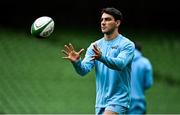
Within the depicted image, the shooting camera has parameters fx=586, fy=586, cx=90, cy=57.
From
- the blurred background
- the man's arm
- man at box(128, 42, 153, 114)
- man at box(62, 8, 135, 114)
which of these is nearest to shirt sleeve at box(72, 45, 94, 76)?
man at box(62, 8, 135, 114)

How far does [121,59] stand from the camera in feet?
24.7

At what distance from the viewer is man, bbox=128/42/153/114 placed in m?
10.5

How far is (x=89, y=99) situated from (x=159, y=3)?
10.2 feet

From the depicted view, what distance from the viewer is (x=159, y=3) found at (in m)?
15.0

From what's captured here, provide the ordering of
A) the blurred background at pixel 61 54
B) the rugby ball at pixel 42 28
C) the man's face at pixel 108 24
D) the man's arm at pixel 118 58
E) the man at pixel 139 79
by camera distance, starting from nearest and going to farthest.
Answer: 1. the man's arm at pixel 118 58
2. the man's face at pixel 108 24
3. the rugby ball at pixel 42 28
4. the man at pixel 139 79
5. the blurred background at pixel 61 54

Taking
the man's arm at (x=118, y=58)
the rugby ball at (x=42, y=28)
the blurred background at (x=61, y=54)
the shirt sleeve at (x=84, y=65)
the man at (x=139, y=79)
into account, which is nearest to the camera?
the man's arm at (x=118, y=58)

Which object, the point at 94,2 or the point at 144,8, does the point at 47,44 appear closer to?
the point at 94,2

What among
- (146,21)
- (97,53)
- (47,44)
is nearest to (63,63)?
(47,44)

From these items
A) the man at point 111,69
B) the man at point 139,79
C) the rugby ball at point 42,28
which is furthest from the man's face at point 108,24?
the man at point 139,79

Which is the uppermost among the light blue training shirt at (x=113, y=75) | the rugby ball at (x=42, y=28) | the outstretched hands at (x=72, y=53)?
the rugby ball at (x=42, y=28)

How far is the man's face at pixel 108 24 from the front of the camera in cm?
791

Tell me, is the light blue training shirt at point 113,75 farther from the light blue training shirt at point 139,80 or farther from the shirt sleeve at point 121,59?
the light blue training shirt at point 139,80

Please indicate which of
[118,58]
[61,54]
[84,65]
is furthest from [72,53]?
[61,54]

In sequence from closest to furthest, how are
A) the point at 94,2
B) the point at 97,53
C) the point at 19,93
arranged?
1. the point at 97,53
2. the point at 19,93
3. the point at 94,2
